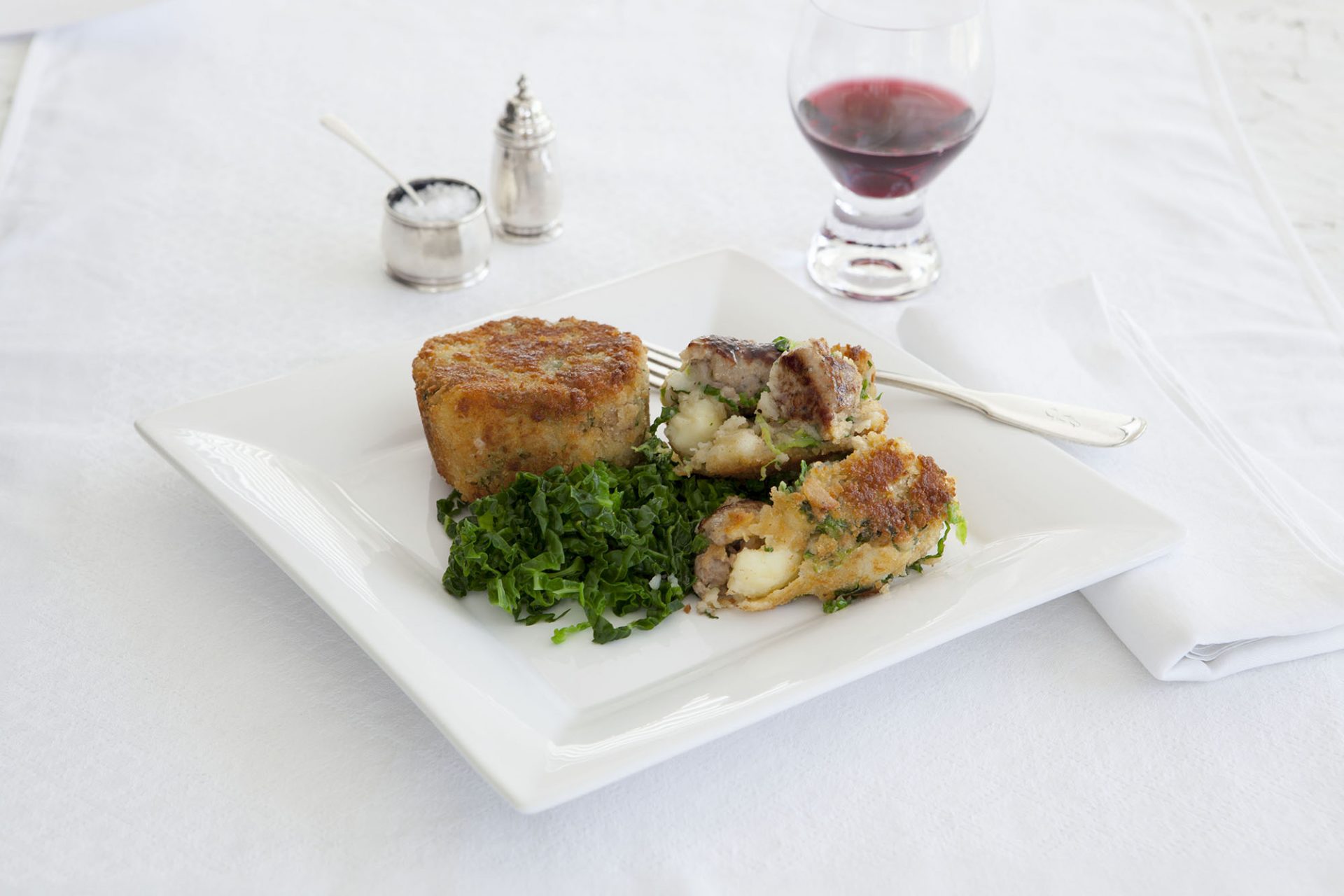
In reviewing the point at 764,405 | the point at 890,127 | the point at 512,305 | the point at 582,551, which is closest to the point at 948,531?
the point at 764,405

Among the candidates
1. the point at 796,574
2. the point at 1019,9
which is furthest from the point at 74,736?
the point at 1019,9

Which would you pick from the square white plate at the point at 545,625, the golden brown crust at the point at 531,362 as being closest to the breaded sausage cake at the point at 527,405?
the golden brown crust at the point at 531,362

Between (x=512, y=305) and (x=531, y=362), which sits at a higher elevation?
(x=531, y=362)

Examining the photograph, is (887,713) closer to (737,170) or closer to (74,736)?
(74,736)

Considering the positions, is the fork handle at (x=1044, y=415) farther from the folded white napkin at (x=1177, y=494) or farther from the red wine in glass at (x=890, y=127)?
the red wine in glass at (x=890, y=127)

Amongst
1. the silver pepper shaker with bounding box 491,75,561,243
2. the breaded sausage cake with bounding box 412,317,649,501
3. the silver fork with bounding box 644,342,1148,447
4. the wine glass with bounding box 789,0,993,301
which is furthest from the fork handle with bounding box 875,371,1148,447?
the silver pepper shaker with bounding box 491,75,561,243

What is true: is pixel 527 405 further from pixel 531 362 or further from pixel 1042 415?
pixel 1042 415

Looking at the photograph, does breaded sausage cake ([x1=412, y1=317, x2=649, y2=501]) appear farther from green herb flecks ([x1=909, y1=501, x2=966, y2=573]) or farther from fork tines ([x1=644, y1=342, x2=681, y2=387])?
green herb flecks ([x1=909, y1=501, x2=966, y2=573])
